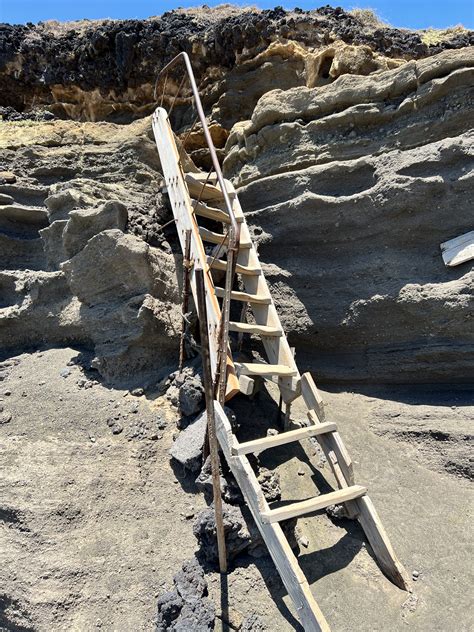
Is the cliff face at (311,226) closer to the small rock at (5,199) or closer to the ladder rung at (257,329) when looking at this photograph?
the small rock at (5,199)

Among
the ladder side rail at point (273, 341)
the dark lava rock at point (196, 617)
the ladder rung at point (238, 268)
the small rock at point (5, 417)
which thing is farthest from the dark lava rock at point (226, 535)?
the small rock at point (5, 417)

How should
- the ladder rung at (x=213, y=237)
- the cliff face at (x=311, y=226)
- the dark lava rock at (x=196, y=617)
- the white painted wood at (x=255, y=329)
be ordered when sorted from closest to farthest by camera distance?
the dark lava rock at (x=196, y=617) → the white painted wood at (x=255, y=329) → the cliff face at (x=311, y=226) → the ladder rung at (x=213, y=237)

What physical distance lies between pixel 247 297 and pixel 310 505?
241cm

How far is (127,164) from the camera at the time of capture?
26.9 ft

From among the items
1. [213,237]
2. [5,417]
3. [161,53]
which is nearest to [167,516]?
[5,417]

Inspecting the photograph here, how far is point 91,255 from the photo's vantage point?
5973mm

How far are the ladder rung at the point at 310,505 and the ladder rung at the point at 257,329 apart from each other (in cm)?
182

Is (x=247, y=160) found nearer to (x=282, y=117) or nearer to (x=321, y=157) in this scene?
(x=282, y=117)

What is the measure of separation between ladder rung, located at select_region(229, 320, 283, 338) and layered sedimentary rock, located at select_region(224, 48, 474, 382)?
95 centimetres

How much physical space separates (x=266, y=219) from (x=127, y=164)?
3279mm

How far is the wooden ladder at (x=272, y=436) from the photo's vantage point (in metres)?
3.36

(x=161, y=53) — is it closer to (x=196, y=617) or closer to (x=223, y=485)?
(x=223, y=485)

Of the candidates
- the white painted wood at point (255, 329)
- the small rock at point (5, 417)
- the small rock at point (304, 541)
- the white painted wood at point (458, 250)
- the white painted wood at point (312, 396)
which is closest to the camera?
the small rock at point (304, 541)

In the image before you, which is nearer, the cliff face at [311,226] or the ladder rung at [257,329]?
the ladder rung at [257,329]
